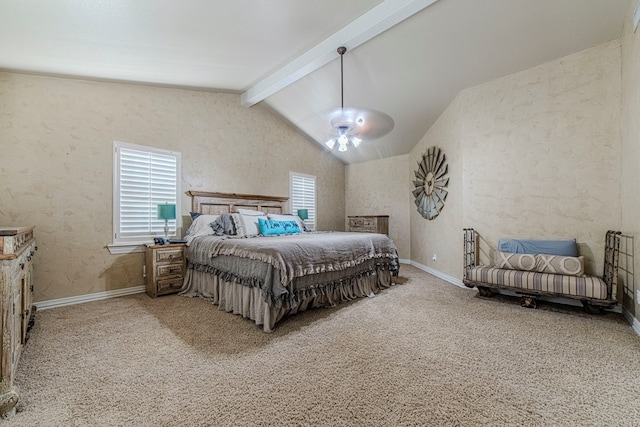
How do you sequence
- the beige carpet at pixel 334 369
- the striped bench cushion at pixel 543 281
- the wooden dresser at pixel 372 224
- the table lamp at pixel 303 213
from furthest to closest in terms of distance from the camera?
the wooden dresser at pixel 372 224 < the table lamp at pixel 303 213 < the striped bench cushion at pixel 543 281 < the beige carpet at pixel 334 369

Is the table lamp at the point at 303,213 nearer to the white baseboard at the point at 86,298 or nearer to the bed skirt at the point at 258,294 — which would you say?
the bed skirt at the point at 258,294

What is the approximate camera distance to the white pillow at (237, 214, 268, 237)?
13.0 ft

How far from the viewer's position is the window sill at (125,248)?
366 centimetres

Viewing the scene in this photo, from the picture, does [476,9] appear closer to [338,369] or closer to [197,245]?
[338,369]

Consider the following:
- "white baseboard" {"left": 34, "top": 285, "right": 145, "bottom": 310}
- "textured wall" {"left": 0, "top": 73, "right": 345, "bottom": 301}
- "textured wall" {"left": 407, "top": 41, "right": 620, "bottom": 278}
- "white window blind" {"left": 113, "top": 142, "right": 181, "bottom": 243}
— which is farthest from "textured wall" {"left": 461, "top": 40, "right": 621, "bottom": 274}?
"white baseboard" {"left": 34, "top": 285, "right": 145, "bottom": 310}

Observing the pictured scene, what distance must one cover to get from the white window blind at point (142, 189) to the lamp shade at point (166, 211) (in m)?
0.27

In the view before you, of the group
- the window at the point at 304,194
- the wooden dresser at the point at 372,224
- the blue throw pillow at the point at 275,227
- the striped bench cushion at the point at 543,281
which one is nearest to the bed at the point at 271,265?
the blue throw pillow at the point at 275,227

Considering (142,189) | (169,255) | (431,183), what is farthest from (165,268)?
(431,183)

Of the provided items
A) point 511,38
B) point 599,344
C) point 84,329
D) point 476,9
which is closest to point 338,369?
point 599,344

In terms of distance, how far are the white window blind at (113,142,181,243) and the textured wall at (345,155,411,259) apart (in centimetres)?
429

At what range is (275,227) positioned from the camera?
4.25 meters

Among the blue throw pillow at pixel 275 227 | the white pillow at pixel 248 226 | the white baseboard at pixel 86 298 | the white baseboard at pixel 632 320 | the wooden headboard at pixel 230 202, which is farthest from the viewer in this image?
the wooden headboard at pixel 230 202

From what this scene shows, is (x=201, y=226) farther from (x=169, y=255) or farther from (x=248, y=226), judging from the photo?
(x=248, y=226)

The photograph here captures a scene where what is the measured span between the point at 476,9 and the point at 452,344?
124 inches
